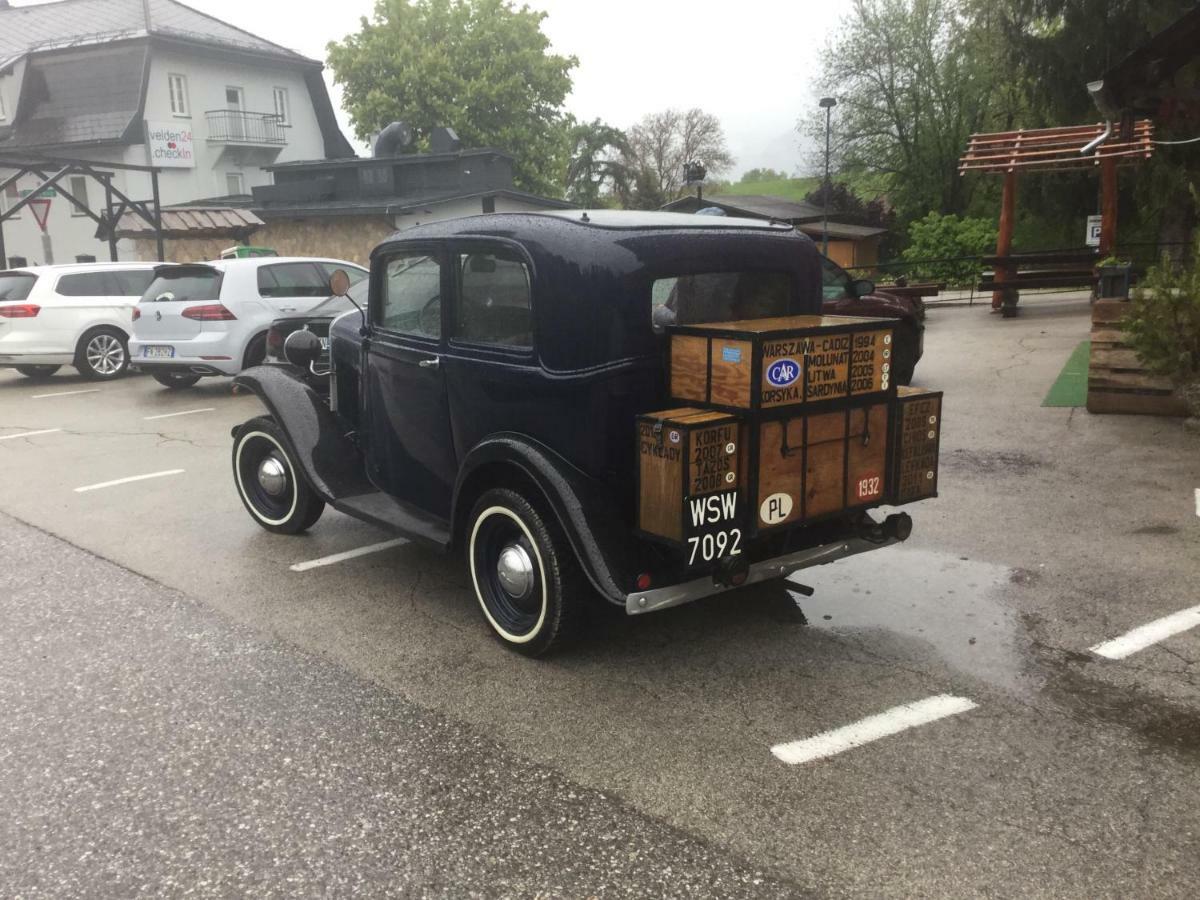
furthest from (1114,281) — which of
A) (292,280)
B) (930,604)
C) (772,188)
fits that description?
(772,188)

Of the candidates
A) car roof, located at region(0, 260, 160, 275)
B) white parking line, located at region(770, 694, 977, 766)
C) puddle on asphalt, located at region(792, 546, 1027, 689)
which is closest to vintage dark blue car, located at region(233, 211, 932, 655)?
puddle on asphalt, located at region(792, 546, 1027, 689)

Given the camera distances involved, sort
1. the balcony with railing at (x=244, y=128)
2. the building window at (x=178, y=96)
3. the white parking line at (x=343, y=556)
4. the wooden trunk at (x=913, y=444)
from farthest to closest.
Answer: the balcony with railing at (x=244, y=128) < the building window at (x=178, y=96) < the white parking line at (x=343, y=556) < the wooden trunk at (x=913, y=444)

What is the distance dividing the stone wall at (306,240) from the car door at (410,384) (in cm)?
2666

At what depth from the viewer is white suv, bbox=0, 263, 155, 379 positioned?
45.1 ft

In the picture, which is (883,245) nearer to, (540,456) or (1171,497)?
(1171,497)

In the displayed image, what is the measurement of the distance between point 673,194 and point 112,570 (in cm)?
6568

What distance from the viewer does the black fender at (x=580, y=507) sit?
4031 mm

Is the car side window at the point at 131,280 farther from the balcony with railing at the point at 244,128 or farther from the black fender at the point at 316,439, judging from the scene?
the balcony with railing at the point at 244,128

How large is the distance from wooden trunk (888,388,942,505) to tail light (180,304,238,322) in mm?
9714

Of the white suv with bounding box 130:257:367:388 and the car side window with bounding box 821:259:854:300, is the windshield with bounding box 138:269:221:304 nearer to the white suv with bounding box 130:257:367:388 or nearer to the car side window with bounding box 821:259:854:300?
the white suv with bounding box 130:257:367:388

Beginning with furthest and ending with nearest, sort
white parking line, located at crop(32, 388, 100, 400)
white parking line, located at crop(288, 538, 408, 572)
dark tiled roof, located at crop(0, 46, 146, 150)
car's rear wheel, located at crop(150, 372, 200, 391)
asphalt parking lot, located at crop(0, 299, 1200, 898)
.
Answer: dark tiled roof, located at crop(0, 46, 146, 150), car's rear wheel, located at crop(150, 372, 200, 391), white parking line, located at crop(32, 388, 100, 400), white parking line, located at crop(288, 538, 408, 572), asphalt parking lot, located at crop(0, 299, 1200, 898)

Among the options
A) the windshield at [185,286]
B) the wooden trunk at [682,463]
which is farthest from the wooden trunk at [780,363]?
the windshield at [185,286]

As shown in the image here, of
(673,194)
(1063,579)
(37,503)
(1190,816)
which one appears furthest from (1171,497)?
(673,194)

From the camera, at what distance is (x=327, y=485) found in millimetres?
5660
